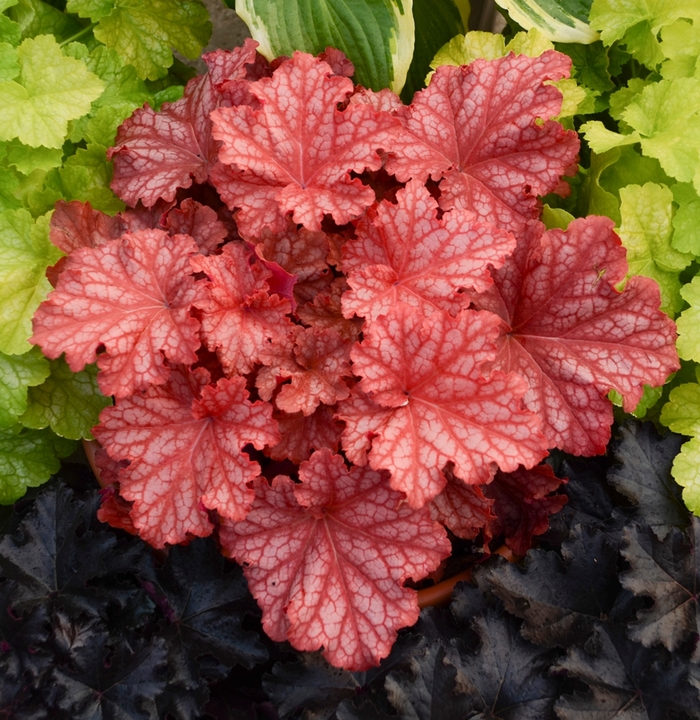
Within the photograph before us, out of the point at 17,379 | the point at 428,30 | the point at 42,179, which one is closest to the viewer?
the point at 17,379

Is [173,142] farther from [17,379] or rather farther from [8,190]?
[17,379]

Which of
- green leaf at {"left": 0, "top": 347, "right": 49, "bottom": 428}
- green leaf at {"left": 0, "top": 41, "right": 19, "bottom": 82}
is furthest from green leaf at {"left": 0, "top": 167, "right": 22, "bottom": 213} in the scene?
green leaf at {"left": 0, "top": 347, "right": 49, "bottom": 428}

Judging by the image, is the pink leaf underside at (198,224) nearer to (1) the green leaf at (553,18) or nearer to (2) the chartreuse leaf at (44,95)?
(2) the chartreuse leaf at (44,95)

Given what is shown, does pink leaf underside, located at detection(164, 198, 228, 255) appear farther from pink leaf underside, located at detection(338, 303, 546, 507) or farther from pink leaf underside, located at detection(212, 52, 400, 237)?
pink leaf underside, located at detection(338, 303, 546, 507)

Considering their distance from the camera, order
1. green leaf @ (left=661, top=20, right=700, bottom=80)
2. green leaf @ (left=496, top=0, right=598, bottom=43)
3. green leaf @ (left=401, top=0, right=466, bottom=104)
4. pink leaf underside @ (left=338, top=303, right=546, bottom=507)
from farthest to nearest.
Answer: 1. green leaf @ (left=401, top=0, right=466, bottom=104)
2. green leaf @ (left=496, top=0, right=598, bottom=43)
3. green leaf @ (left=661, top=20, right=700, bottom=80)
4. pink leaf underside @ (left=338, top=303, right=546, bottom=507)

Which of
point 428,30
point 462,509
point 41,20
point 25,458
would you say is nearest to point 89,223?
point 25,458

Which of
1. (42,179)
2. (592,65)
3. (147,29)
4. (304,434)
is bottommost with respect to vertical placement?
(304,434)
